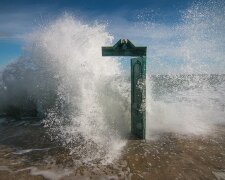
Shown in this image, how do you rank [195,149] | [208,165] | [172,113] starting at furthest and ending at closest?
[172,113] → [195,149] → [208,165]

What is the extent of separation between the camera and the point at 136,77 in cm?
664

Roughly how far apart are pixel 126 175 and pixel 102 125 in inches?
104

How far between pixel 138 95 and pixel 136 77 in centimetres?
54

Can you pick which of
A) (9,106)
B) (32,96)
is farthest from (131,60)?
(9,106)

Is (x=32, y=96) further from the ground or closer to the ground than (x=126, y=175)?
further from the ground

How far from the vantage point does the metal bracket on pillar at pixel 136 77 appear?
6414mm

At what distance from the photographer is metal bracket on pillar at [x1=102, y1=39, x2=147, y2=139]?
6.41 metres

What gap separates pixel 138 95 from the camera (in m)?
6.72

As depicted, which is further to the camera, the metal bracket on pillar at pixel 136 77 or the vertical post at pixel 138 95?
the vertical post at pixel 138 95

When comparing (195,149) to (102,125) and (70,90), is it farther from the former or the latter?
(70,90)

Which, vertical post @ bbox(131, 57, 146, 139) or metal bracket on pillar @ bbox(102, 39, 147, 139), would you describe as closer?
metal bracket on pillar @ bbox(102, 39, 147, 139)

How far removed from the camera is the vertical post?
6548 mm

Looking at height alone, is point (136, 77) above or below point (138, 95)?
above

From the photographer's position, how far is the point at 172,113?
31.1ft
